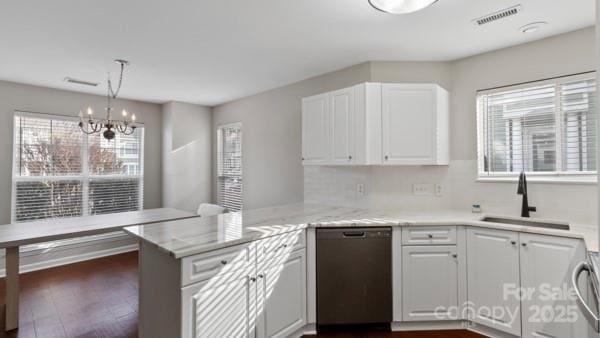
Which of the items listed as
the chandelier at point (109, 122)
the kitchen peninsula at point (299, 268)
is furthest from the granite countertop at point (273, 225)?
the chandelier at point (109, 122)

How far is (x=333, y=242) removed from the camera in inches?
91.6

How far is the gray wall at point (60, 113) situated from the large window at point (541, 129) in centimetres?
476

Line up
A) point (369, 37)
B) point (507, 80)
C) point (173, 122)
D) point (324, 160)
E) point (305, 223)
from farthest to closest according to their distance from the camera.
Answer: point (173, 122) → point (324, 160) → point (507, 80) → point (369, 37) → point (305, 223)

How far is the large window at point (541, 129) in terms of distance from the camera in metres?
2.38

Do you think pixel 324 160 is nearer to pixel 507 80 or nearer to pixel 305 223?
pixel 305 223

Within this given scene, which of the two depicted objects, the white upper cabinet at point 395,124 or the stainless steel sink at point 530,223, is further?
the white upper cabinet at point 395,124

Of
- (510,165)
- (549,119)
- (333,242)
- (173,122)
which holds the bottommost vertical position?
(333,242)

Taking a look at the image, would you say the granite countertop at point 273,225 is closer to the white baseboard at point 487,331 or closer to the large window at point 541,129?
the large window at point 541,129

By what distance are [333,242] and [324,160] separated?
36.2 inches

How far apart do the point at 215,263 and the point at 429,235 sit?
5.42ft

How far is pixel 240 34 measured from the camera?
2.50 m

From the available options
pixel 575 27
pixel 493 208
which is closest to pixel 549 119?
pixel 575 27

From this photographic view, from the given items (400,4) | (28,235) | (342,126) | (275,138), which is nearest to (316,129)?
(342,126)

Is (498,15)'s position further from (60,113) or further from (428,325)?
(60,113)
